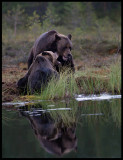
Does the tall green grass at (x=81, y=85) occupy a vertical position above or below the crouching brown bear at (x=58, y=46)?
below

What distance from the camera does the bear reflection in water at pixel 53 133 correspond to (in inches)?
196

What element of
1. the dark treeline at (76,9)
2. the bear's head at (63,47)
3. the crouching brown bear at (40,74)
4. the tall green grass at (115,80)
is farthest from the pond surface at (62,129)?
the dark treeline at (76,9)

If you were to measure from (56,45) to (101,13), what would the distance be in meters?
36.4

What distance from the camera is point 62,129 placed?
6.02 meters

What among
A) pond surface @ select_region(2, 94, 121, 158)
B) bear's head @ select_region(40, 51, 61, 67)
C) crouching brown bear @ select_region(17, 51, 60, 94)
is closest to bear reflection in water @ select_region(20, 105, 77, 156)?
pond surface @ select_region(2, 94, 121, 158)

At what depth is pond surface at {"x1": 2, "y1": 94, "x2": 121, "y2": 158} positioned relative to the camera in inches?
188

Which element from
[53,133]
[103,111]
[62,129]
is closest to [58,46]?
[103,111]

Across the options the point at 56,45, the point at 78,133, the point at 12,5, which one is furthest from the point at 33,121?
the point at 12,5

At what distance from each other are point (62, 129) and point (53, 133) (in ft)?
0.93

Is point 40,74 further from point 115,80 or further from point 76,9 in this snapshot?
point 76,9

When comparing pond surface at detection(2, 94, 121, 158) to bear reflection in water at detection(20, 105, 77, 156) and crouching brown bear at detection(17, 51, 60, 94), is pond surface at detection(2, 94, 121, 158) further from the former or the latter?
crouching brown bear at detection(17, 51, 60, 94)

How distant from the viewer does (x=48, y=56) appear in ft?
36.0

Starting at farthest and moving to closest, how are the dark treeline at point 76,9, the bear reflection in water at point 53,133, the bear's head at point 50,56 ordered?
1. the dark treeline at point 76,9
2. the bear's head at point 50,56
3. the bear reflection in water at point 53,133

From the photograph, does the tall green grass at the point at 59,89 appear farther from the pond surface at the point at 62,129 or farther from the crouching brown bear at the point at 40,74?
the pond surface at the point at 62,129
